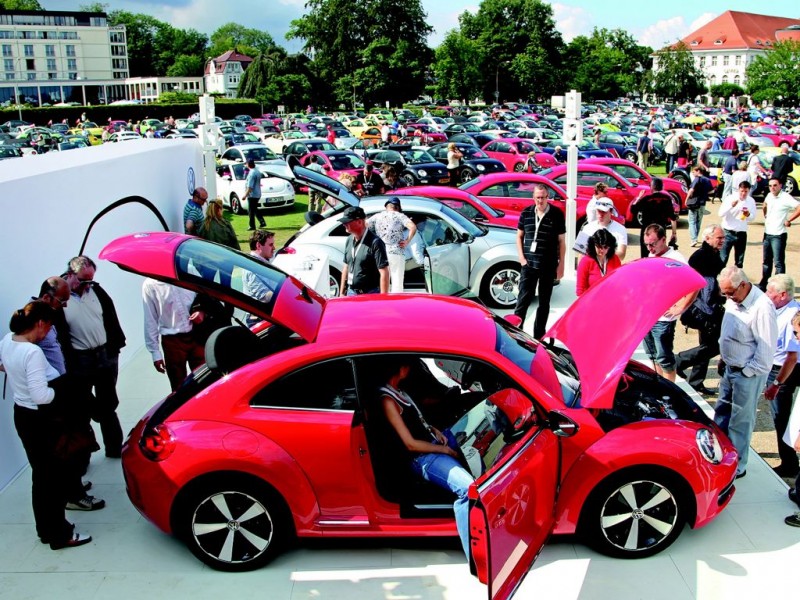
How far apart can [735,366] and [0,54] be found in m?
154

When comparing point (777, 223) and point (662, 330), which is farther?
point (777, 223)

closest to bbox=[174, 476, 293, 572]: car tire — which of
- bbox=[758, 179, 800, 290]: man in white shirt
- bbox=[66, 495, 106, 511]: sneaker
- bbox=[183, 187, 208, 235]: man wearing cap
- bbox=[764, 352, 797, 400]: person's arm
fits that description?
bbox=[66, 495, 106, 511]: sneaker

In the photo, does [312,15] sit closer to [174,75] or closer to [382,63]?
[382,63]

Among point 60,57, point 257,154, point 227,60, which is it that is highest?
point 60,57

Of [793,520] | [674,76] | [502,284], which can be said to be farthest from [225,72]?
[793,520]

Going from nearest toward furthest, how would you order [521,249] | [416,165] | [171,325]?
[171,325], [521,249], [416,165]

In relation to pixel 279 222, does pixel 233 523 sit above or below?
below

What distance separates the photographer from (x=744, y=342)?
604cm

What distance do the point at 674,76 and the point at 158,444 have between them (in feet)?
345

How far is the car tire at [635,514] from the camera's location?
16.4 ft

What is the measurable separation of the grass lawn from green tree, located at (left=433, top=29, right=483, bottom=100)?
63.5 m

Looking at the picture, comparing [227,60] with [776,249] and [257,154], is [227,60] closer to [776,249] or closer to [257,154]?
[257,154]

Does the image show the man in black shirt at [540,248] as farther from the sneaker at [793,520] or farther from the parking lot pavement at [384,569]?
the parking lot pavement at [384,569]

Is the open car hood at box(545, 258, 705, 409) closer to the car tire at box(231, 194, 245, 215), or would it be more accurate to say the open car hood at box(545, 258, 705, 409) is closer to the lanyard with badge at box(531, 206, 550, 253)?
the lanyard with badge at box(531, 206, 550, 253)
